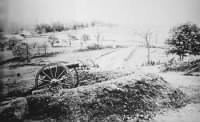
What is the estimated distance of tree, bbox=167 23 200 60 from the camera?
12.8 feet

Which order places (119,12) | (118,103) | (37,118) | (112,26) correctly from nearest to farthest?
(37,118), (118,103), (119,12), (112,26)

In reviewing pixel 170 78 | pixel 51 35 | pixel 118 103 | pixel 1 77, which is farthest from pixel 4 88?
pixel 170 78

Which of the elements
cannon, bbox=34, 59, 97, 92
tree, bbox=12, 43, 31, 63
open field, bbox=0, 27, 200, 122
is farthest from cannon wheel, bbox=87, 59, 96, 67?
tree, bbox=12, 43, 31, 63

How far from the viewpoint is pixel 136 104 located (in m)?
3.06

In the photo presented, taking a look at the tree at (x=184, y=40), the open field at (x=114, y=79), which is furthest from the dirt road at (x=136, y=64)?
the tree at (x=184, y=40)

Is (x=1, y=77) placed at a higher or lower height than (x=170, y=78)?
higher

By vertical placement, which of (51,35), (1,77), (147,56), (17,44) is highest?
(51,35)

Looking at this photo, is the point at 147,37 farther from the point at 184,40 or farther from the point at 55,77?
the point at 55,77

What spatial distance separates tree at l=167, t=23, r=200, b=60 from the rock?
3.96 m

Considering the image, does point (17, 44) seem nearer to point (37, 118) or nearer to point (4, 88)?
point (4, 88)

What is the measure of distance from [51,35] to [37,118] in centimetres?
212

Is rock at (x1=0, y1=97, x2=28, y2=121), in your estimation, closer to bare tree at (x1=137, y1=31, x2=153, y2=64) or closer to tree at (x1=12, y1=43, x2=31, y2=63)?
tree at (x1=12, y1=43, x2=31, y2=63)

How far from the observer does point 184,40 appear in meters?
4.05

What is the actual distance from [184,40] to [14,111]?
4493mm
